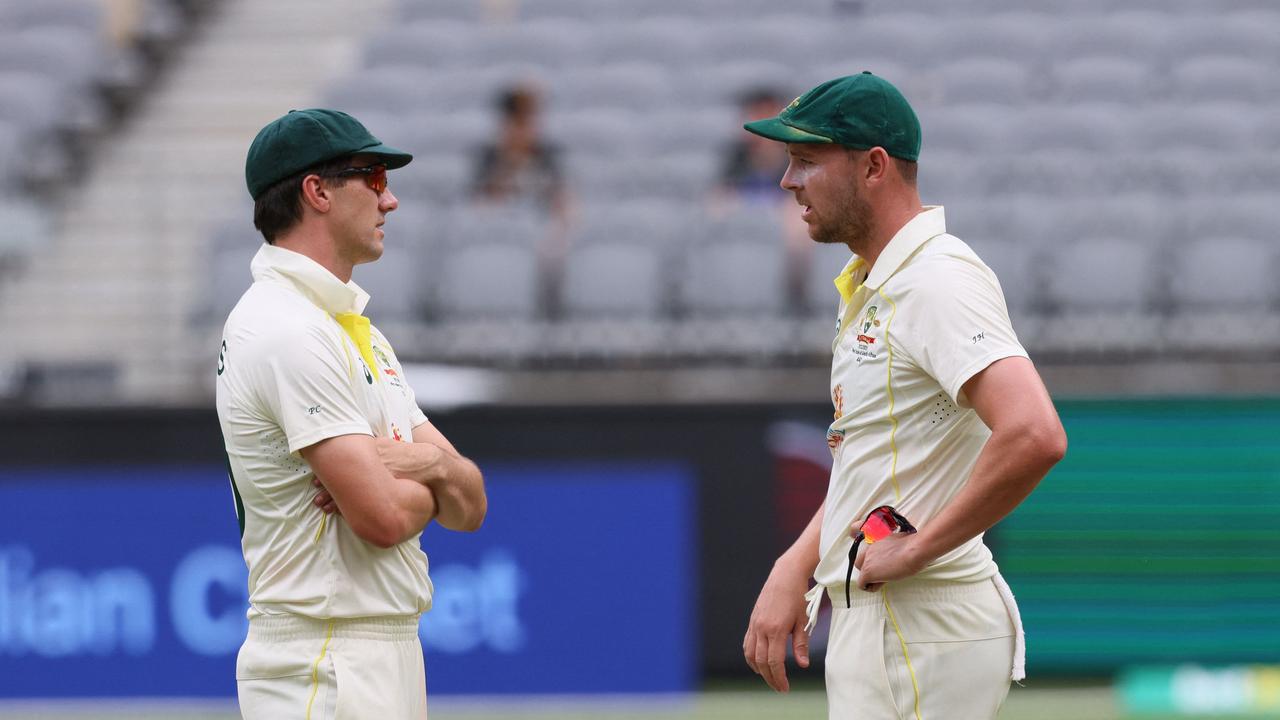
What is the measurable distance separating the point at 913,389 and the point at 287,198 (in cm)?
130

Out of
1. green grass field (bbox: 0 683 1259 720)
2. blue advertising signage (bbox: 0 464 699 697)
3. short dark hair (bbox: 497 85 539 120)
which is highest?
short dark hair (bbox: 497 85 539 120)

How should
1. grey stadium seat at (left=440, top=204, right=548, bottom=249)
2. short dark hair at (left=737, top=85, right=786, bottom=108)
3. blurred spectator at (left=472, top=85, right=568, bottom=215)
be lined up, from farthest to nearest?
short dark hair at (left=737, top=85, right=786, bottom=108) < blurred spectator at (left=472, top=85, right=568, bottom=215) < grey stadium seat at (left=440, top=204, right=548, bottom=249)

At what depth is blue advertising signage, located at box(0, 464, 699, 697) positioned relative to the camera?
758cm

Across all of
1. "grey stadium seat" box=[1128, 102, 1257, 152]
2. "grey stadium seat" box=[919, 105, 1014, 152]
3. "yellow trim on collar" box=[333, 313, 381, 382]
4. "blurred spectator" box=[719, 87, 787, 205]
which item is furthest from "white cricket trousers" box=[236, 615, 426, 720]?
"grey stadium seat" box=[1128, 102, 1257, 152]

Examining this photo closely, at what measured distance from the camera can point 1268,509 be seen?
7531 millimetres

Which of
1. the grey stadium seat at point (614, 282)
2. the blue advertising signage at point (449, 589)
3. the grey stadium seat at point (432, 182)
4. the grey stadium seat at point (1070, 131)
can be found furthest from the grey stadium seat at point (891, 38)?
the blue advertising signage at point (449, 589)

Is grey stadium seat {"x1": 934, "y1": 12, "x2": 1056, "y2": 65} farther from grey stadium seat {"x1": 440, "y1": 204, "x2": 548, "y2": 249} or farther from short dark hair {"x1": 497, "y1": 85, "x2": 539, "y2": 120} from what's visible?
grey stadium seat {"x1": 440, "y1": 204, "x2": 548, "y2": 249}

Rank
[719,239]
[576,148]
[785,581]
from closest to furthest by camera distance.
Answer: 1. [785,581]
2. [719,239]
3. [576,148]

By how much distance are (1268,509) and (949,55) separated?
476 cm

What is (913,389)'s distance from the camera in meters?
3.14

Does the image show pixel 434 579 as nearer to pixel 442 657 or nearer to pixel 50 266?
pixel 442 657

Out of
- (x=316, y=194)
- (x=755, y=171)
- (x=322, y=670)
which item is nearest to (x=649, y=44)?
(x=755, y=171)

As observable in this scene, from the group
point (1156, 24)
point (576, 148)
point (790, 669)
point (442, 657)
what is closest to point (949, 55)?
point (1156, 24)

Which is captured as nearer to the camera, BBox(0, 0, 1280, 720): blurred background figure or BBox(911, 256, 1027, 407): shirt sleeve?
BBox(911, 256, 1027, 407): shirt sleeve
